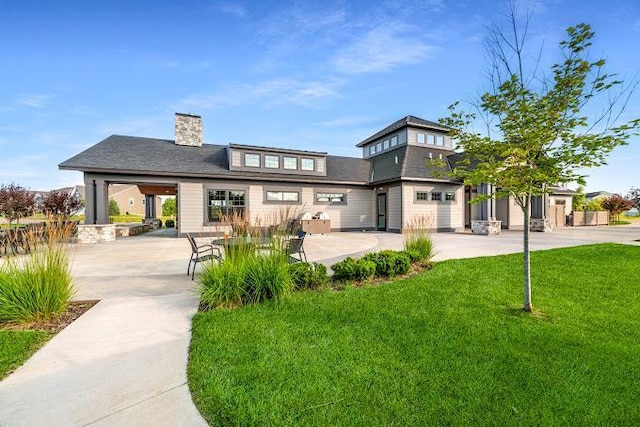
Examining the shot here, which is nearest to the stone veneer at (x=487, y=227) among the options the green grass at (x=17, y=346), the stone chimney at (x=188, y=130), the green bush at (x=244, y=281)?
the green bush at (x=244, y=281)

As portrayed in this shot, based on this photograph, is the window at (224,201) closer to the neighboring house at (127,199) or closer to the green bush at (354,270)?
the green bush at (354,270)

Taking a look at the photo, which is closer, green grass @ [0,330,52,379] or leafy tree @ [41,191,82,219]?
green grass @ [0,330,52,379]

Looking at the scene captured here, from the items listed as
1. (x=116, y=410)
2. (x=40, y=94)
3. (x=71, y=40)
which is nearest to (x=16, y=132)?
→ (x=40, y=94)

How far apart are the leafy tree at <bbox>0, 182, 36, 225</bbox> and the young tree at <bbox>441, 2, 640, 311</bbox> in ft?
61.1

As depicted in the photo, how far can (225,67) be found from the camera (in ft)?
36.2

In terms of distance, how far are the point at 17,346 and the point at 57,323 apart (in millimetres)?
736

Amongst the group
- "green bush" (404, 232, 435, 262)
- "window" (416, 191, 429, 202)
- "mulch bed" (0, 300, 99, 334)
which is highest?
"window" (416, 191, 429, 202)

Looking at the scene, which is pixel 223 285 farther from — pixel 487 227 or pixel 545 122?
pixel 487 227

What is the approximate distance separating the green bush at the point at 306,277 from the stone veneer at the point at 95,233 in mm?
11211

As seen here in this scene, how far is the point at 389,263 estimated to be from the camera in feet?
17.9

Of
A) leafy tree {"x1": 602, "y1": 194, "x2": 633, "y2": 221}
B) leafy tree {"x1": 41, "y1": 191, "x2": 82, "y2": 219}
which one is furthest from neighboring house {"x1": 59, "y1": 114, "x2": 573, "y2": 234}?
leafy tree {"x1": 602, "y1": 194, "x2": 633, "y2": 221}

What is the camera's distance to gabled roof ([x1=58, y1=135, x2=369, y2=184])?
12133 mm

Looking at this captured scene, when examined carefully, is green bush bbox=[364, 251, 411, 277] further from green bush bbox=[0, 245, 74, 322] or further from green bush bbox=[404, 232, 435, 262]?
green bush bbox=[0, 245, 74, 322]

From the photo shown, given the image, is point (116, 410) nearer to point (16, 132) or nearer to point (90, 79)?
point (90, 79)
